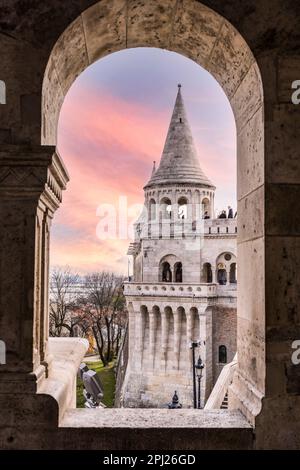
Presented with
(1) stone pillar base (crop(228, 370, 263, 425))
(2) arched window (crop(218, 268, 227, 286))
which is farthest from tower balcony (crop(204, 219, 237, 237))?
(1) stone pillar base (crop(228, 370, 263, 425))

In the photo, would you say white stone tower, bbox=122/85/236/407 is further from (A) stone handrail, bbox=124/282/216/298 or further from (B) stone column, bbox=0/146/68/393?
(B) stone column, bbox=0/146/68/393

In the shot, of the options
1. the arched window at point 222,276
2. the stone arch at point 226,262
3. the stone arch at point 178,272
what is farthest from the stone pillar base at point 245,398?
the arched window at point 222,276

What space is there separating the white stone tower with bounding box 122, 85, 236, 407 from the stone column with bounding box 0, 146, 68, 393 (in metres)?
25.6

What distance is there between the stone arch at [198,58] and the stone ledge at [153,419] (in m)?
0.16

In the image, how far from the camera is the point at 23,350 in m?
2.67

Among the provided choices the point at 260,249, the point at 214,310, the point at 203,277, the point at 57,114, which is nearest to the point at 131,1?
the point at 57,114

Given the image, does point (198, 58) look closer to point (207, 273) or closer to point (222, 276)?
point (207, 273)

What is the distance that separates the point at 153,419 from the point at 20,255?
1232 millimetres

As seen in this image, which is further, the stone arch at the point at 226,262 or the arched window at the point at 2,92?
the stone arch at the point at 226,262

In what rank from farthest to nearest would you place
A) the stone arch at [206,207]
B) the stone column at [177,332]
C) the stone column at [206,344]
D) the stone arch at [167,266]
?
the stone arch at [206,207]
the stone arch at [167,266]
the stone column at [177,332]
the stone column at [206,344]

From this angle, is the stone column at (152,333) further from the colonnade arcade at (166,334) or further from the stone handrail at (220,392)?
the stone handrail at (220,392)

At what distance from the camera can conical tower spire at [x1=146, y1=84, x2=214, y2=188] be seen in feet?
112

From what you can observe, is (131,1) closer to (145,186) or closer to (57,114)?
(57,114)

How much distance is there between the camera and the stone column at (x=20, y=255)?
2662 millimetres
